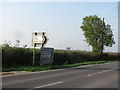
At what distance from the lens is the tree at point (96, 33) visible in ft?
233

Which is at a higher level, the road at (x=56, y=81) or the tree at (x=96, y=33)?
the tree at (x=96, y=33)

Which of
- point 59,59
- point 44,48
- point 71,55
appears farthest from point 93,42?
point 44,48

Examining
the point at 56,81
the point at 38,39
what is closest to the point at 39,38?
the point at 38,39

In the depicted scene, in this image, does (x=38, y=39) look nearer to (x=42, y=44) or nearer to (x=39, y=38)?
(x=39, y=38)

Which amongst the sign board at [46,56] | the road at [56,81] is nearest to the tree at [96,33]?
the sign board at [46,56]

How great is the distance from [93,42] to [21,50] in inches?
1480

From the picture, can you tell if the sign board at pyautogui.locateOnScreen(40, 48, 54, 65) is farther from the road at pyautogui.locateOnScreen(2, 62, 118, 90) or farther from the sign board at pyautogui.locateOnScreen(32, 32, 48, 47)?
the road at pyautogui.locateOnScreen(2, 62, 118, 90)

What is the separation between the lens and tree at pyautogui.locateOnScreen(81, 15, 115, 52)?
233 ft

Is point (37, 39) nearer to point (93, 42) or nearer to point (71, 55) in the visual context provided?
point (71, 55)

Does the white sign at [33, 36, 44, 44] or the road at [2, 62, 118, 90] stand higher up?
the white sign at [33, 36, 44, 44]

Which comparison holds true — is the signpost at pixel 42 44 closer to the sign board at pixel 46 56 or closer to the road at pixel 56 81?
the sign board at pixel 46 56

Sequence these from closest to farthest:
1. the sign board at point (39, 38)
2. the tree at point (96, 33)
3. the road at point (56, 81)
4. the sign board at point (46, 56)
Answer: the road at point (56, 81)
the sign board at point (39, 38)
the sign board at point (46, 56)
the tree at point (96, 33)

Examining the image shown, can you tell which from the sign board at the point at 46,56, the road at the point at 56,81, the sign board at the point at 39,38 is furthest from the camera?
the sign board at the point at 46,56

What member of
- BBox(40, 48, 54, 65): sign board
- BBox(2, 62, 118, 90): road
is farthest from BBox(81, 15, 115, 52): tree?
BBox(2, 62, 118, 90): road
